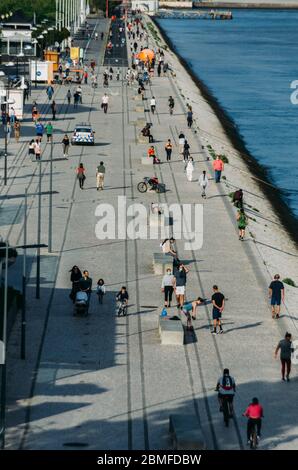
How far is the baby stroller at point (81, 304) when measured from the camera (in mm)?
39000

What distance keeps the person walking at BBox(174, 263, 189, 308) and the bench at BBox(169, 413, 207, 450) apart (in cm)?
1067

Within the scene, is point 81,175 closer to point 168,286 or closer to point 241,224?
point 241,224

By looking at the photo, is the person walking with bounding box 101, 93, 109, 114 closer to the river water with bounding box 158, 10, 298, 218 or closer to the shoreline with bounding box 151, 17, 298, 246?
the shoreline with bounding box 151, 17, 298, 246

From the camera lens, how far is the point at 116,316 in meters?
39.6

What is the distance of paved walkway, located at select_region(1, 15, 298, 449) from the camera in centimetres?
3012

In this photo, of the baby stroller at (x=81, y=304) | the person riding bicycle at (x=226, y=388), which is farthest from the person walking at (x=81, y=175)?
the person riding bicycle at (x=226, y=388)

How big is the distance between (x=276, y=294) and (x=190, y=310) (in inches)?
96.6

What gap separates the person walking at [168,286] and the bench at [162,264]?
3.27 meters

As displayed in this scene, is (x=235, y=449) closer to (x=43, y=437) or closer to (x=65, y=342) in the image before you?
(x=43, y=437)

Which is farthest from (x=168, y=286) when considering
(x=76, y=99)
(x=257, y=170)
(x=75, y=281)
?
(x=76, y=99)

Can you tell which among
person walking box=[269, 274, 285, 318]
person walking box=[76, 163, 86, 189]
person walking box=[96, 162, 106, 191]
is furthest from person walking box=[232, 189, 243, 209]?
person walking box=[269, 274, 285, 318]

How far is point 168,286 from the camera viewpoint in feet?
133

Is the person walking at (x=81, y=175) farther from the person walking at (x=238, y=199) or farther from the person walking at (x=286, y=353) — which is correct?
the person walking at (x=286, y=353)
